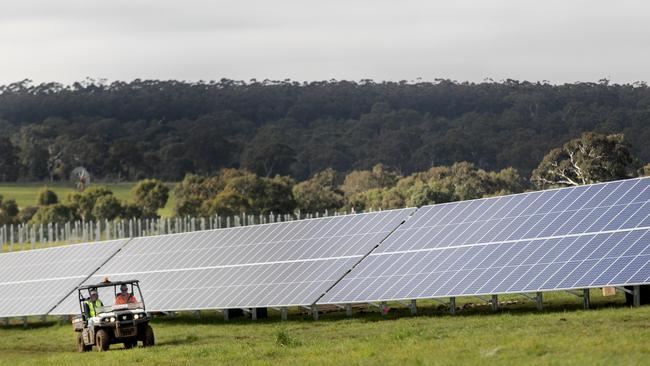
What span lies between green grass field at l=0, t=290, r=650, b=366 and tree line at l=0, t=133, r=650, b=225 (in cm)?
7627

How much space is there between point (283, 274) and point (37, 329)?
1444 cm

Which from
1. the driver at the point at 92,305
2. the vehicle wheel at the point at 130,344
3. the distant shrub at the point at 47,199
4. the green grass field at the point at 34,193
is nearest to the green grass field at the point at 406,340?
the vehicle wheel at the point at 130,344

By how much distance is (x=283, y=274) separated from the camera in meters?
43.9

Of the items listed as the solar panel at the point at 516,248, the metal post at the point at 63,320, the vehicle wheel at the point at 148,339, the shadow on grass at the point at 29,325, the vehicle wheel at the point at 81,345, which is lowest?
the shadow on grass at the point at 29,325

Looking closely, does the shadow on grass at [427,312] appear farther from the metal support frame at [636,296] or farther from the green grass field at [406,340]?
the metal support frame at [636,296]

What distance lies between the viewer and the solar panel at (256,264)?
4275cm

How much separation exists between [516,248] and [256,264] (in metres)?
11.8

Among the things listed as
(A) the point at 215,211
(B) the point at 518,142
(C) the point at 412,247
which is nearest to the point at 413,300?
(C) the point at 412,247

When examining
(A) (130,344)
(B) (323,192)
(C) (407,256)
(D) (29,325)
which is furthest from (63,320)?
(B) (323,192)

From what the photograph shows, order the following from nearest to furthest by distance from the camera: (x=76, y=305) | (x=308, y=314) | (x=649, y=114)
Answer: (x=308, y=314), (x=76, y=305), (x=649, y=114)

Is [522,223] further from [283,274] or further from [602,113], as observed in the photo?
[602,113]

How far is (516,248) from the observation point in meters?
38.0

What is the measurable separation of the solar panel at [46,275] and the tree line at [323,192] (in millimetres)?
60808

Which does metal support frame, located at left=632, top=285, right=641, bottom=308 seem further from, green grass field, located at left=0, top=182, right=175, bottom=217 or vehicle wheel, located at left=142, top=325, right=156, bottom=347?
green grass field, located at left=0, top=182, right=175, bottom=217
